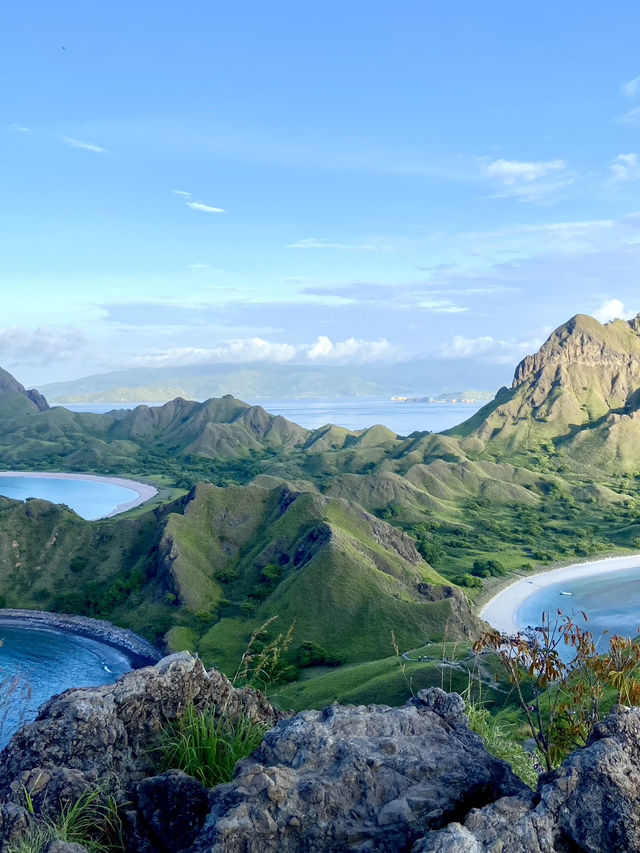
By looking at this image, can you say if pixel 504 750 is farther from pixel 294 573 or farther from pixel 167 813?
pixel 294 573

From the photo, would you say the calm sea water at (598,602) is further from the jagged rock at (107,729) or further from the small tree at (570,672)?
the jagged rock at (107,729)

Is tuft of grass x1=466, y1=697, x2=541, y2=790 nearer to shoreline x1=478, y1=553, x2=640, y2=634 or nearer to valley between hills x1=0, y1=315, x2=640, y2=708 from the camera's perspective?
valley between hills x1=0, y1=315, x2=640, y2=708

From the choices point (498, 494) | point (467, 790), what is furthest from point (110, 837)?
point (498, 494)

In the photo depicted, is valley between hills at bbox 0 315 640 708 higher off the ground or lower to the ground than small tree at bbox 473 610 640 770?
lower

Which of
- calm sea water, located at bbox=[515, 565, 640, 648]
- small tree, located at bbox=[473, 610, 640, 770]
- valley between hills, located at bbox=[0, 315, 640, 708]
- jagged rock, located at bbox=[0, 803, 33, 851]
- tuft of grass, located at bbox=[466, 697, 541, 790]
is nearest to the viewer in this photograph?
jagged rock, located at bbox=[0, 803, 33, 851]

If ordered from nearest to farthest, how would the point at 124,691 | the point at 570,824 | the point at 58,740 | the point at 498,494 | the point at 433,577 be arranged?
the point at 570,824 → the point at 58,740 → the point at 124,691 → the point at 433,577 → the point at 498,494

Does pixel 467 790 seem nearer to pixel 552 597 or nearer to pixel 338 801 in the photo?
pixel 338 801

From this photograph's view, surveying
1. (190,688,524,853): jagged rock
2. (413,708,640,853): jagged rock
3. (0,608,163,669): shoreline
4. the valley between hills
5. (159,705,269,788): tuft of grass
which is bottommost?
(0,608,163,669): shoreline

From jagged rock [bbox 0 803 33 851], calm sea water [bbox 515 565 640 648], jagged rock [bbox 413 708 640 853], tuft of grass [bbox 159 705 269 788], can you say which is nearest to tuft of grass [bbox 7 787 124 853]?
jagged rock [bbox 0 803 33 851]

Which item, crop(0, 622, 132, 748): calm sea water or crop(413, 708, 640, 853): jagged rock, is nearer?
crop(413, 708, 640, 853): jagged rock
